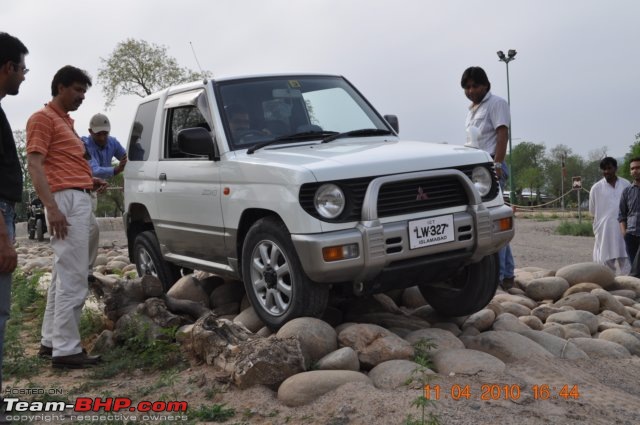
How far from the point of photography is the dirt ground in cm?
385

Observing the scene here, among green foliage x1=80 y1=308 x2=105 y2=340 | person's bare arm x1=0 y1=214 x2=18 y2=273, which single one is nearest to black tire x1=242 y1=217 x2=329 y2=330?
person's bare arm x1=0 y1=214 x2=18 y2=273

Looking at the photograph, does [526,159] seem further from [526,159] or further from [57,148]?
[57,148]

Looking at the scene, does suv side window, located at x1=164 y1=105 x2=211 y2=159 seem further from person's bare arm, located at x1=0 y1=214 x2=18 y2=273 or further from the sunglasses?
person's bare arm, located at x1=0 y1=214 x2=18 y2=273

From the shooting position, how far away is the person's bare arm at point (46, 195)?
16.0 feet

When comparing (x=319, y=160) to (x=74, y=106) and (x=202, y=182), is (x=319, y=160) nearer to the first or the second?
(x=202, y=182)

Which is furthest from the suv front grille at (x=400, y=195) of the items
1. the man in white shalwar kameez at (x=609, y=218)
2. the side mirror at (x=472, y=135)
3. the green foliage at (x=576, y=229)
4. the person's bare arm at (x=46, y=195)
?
the green foliage at (x=576, y=229)

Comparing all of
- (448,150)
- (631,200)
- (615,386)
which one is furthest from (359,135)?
(631,200)

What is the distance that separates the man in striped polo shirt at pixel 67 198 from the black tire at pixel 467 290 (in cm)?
275

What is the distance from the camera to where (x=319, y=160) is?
4.86m

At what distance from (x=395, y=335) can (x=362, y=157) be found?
4.08ft

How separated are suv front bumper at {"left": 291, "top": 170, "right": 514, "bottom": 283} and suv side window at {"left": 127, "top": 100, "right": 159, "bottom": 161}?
2890 millimetres

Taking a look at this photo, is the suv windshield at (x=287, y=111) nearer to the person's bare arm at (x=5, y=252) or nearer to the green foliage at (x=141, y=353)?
the green foliage at (x=141, y=353)

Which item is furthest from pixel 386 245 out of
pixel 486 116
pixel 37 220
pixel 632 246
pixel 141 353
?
pixel 37 220
